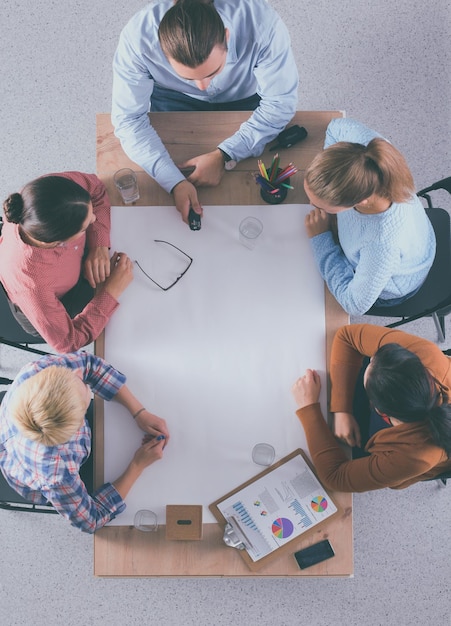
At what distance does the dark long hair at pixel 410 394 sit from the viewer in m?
1.36

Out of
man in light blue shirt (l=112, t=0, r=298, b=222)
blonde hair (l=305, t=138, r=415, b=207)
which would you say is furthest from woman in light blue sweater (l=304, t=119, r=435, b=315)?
man in light blue shirt (l=112, t=0, r=298, b=222)

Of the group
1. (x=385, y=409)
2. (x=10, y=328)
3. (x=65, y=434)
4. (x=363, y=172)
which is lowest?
(x=10, y=328)

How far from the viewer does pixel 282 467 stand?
1.52m

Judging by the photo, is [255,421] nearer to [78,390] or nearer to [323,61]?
[78,390]

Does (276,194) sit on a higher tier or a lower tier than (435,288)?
higher

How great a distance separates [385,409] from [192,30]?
1.05 meters

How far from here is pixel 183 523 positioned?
1.46 m

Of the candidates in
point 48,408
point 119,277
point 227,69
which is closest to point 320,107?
point 227,69

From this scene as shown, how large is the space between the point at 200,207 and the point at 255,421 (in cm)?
64

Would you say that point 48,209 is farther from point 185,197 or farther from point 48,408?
point 48,408

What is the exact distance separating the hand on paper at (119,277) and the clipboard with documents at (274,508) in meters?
0.64

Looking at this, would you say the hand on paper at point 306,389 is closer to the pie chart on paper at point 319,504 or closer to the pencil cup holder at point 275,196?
the pie chart on paper at point 319,504

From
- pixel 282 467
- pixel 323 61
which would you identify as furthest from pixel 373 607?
pixel 323 61

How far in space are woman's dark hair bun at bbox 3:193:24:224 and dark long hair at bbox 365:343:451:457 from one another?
3.31 ft
